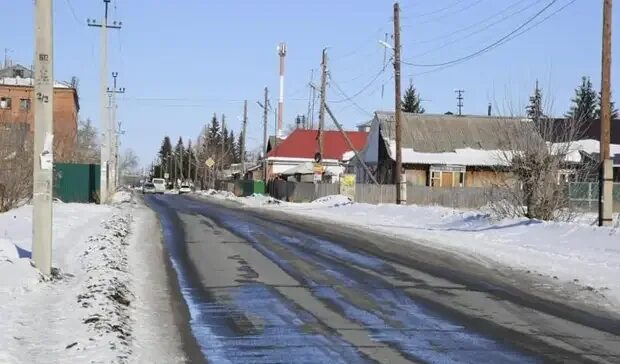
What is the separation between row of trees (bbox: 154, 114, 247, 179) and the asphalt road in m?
100

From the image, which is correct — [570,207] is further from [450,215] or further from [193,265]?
[193,265]

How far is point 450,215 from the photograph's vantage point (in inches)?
1108

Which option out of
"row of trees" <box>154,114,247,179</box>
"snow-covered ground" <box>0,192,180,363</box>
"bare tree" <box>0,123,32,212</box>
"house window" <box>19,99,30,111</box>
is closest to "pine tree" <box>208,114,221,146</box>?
"row of trees" <box>154,114,247,179</box>

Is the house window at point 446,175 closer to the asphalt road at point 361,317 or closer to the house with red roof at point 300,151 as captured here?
the house with red roof at point 300,151

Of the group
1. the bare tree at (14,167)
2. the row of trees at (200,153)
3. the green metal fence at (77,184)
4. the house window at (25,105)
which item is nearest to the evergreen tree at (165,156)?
the row of trees at (200,153)

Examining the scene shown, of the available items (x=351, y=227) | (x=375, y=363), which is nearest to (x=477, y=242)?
(x=351, y=227)

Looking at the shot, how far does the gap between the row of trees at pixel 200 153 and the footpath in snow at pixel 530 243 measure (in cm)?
8882

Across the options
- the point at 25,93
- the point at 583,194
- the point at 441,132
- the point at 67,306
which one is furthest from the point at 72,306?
the point at 25,93

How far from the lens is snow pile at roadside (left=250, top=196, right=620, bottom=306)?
1387 cm

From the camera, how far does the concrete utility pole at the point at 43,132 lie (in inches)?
431

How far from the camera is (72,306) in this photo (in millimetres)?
8867

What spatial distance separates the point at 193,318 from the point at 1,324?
236cm

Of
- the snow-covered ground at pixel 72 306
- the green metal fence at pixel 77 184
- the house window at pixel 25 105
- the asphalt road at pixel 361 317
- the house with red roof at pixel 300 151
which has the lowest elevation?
the asphalt road at pixel 361 317

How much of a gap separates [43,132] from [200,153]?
129 m
